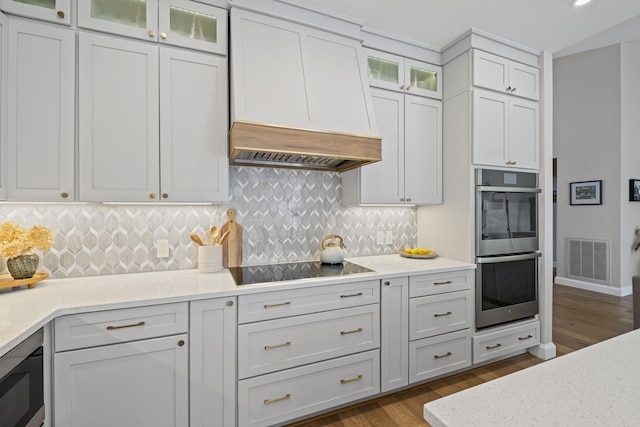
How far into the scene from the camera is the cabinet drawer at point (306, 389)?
176 cm

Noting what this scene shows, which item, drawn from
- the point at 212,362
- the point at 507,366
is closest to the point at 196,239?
the point at 212,362

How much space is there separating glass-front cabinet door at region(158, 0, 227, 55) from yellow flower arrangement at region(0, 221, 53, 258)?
4.32 feet

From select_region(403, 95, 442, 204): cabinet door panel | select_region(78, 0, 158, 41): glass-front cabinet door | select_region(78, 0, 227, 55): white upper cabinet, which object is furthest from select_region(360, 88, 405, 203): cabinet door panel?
select_region(78, 0, 158, 41): glass-front cabinet door

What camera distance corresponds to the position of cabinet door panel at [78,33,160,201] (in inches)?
67.8

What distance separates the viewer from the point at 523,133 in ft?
8.98

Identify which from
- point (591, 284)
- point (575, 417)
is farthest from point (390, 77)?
point (591, 284)

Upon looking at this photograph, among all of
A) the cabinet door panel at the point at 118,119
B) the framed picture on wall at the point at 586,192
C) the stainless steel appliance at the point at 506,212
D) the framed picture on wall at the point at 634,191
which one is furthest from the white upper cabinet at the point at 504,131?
the framed picture on wall at the point at 634,191

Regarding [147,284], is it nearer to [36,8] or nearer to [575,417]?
[36,8]

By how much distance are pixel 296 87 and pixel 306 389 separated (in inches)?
76.3

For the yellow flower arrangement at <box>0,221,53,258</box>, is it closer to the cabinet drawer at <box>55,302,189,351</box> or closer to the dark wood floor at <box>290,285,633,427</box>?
the cabinet drawer at <box>55,302,189,351</box>

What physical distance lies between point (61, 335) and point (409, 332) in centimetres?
203

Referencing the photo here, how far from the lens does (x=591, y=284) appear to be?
4930 millimetres

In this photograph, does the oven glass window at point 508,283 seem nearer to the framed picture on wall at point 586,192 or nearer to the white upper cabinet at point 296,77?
the white upper cabinet at point 296,77

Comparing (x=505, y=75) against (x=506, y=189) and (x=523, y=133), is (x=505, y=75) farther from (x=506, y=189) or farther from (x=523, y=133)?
(x=506, y=189)
